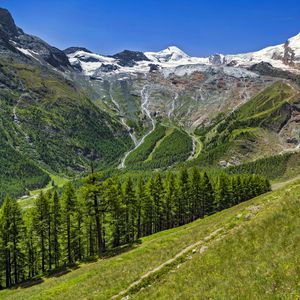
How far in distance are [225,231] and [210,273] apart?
9.90 m

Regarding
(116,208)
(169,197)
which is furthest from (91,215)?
(169,197)

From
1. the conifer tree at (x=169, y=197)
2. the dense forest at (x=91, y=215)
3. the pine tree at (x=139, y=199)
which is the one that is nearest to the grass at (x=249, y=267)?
the dense forest at (x=91, y=215)

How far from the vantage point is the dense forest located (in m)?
62.0

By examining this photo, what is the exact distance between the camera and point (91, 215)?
190 feet

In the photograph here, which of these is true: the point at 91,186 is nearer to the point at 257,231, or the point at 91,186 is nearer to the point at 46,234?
the point at 46,234

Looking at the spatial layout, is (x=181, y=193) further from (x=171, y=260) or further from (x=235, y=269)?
(x=235, y=269)

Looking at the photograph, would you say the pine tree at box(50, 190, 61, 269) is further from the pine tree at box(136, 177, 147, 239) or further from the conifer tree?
the conifer tree

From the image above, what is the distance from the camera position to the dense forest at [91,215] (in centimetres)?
6203

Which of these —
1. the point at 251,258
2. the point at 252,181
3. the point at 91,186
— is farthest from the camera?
the point at 252,181

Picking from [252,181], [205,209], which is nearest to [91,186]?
[205,209]

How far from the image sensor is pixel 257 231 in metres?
26.3

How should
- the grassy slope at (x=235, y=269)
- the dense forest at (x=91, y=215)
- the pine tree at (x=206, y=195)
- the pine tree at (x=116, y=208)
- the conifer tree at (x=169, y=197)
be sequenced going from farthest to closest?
the pine tree at (x=206, y=195) < the conifer tree at (x=169, y=197) < the pine tree at (x=116, y=208) < the dense forest at (x=91, y=215) < the grassy slope at (x=235, y=269)

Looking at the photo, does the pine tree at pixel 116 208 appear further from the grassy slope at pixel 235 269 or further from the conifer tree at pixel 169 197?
the grassy slope at pixel 235 269

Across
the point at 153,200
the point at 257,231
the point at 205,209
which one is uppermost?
the point at 257,231
